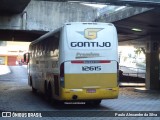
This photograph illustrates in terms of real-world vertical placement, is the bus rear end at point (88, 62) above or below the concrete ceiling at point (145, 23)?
below

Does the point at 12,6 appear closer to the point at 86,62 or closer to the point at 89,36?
the point at 89,36

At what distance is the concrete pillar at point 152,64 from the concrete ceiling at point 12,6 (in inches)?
370

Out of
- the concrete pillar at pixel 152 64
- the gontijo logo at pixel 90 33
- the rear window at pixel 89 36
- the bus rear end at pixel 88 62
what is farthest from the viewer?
the concrete pillar at pixel 152 64

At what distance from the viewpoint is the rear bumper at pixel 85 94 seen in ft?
49.1

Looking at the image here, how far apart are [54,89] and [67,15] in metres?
11.7

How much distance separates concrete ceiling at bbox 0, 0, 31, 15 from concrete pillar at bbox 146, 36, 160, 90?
9.40 meters

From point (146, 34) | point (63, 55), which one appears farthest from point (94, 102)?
point (146, 34)

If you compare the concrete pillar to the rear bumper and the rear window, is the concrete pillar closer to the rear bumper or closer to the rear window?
the rear window

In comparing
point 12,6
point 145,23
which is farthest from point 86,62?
point 145,23

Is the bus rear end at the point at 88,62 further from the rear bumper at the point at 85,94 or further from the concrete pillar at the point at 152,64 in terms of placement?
the concrete pillar at the point at 152,64

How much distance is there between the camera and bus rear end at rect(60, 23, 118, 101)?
1507 centimetres

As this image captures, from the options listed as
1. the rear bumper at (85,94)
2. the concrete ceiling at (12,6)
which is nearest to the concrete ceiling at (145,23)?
the rear bumper at (85,94)

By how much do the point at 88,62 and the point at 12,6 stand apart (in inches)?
331

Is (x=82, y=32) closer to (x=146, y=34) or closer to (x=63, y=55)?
(x=63, y=55)
